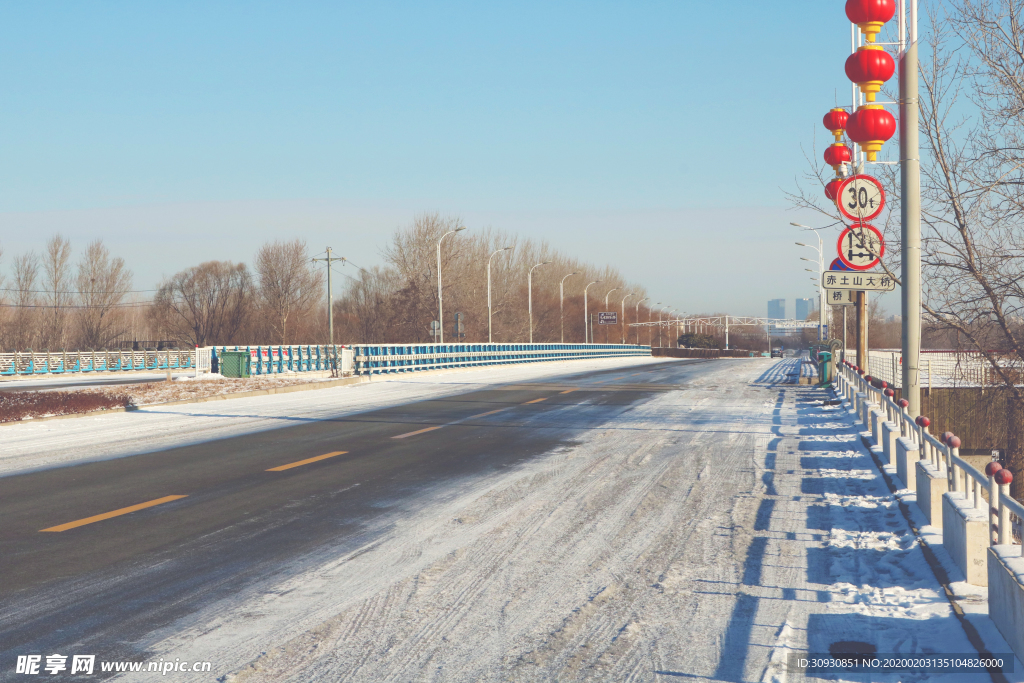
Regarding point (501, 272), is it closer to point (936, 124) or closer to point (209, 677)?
point (936, 124)

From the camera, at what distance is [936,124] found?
12641 millimetres

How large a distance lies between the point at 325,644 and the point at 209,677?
68 centimetres

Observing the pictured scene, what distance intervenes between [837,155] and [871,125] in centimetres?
490

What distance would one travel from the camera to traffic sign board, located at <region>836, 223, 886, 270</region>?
11453mm

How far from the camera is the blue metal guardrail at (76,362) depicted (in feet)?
160

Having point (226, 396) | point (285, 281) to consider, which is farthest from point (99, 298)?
point (226, 396)

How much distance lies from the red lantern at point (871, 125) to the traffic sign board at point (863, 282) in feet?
8.70

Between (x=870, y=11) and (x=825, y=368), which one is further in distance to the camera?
(x=825, y=368)

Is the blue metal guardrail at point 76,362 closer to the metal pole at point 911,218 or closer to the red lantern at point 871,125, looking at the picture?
the red lantern at point 871,125

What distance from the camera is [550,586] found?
5.86 meters

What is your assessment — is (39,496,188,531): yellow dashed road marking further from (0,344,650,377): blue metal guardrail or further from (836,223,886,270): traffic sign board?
(0,344,650,377): blue metal guardrail

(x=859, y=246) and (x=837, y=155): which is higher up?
(x=837, y=155)

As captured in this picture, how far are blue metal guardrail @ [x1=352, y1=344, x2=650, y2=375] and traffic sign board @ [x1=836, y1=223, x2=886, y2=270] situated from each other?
84.7ft

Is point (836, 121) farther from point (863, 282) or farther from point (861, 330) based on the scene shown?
point (861, 330)
